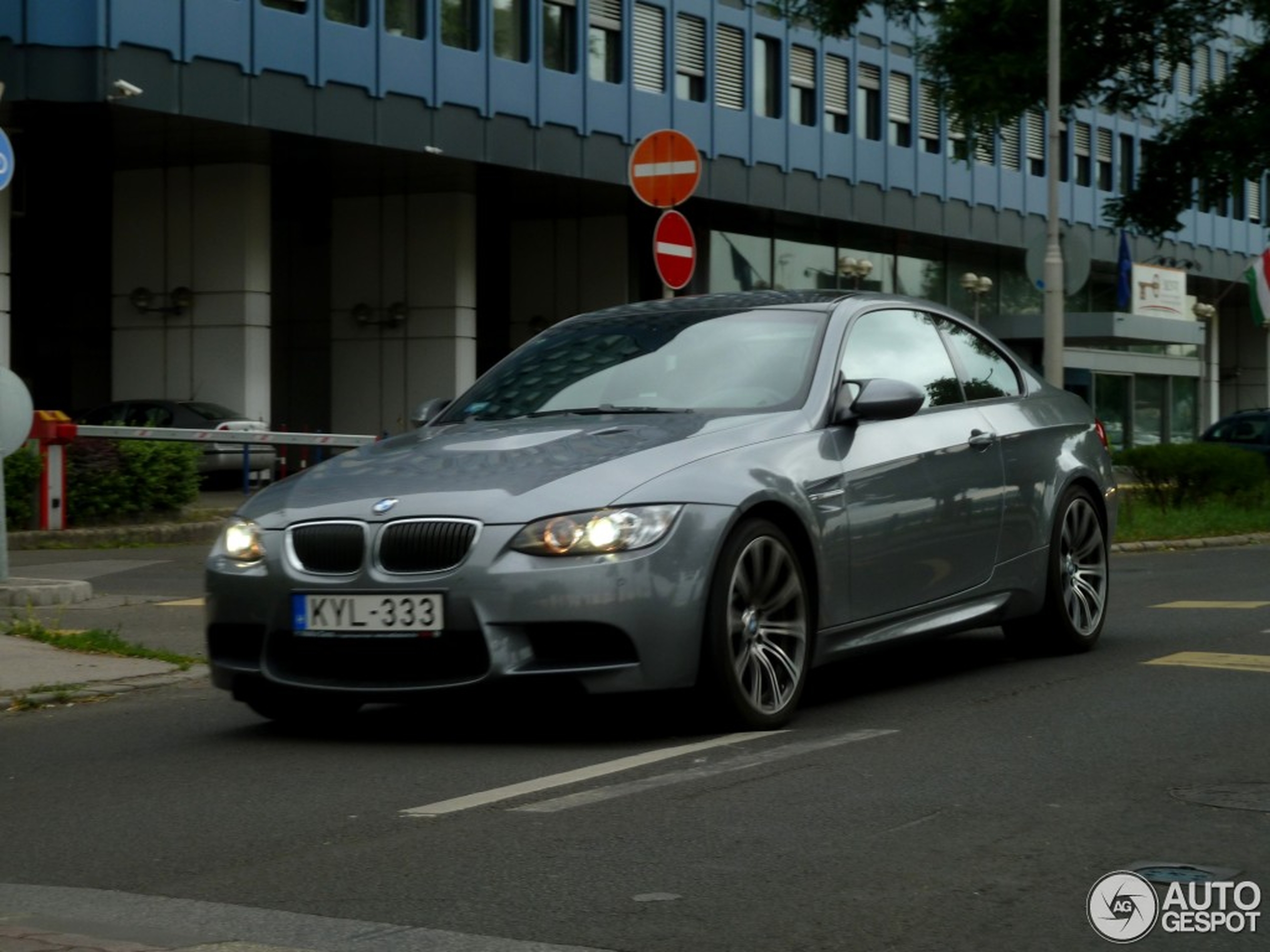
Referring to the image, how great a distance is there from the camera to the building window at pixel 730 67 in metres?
43.5

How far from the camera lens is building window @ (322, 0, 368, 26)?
34.3m

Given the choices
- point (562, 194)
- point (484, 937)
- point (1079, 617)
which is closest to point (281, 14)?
point (562, 194)

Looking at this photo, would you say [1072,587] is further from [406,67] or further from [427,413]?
[406,67]

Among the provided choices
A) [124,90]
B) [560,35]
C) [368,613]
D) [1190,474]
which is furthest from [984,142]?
[368,613]

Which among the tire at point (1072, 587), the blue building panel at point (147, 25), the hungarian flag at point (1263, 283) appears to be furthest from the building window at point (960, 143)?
the tire at point (1072, 587)

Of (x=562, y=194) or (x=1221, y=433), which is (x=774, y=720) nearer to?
(x=1221, y=433)

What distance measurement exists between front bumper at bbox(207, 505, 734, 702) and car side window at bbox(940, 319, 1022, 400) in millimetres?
2448

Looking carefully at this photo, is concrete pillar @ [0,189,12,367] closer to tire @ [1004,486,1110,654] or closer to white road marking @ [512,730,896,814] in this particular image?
tire @ [1004,486,1110,654]

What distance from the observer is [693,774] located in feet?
20.9

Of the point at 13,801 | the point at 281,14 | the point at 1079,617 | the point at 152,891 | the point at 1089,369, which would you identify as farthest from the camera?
the point at 1089,369

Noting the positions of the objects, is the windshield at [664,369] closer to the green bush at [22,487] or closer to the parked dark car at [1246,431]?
the green bush at [22,487]

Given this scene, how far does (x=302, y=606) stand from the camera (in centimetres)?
702

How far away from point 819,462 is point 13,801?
2959 mm

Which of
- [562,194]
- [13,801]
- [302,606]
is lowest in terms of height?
[13,801]
